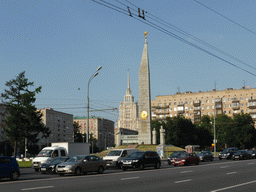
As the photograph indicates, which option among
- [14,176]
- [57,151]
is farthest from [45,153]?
[14,176]

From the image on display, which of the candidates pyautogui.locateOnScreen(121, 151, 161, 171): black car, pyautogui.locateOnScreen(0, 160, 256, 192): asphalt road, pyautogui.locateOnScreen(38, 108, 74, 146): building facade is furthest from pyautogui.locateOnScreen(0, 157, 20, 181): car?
pyautogui.locateOnScreen(38, 108, 74, 146): building facade

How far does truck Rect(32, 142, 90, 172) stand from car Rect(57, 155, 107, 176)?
629 centimetres

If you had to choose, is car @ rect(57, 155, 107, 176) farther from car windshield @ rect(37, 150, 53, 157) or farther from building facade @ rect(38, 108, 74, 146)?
building facade @ rect(38, 108, 74, 146)

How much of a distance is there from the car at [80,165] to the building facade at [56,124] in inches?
4607

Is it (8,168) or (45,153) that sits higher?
(45,153)

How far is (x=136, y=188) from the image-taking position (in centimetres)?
1428

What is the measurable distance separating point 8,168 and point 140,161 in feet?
35.3

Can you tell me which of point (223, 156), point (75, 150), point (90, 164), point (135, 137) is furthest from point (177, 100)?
point (90, 164)

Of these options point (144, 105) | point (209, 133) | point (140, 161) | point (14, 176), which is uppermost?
point (144, 105)

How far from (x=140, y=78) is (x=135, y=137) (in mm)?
11408

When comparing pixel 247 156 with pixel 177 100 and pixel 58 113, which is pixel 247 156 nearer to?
pixel 177 100

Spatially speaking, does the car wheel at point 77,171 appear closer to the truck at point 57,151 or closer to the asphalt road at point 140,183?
the asphalt road at point 140,183

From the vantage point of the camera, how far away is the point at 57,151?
106ft

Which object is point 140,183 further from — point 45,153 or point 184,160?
point 45,153
